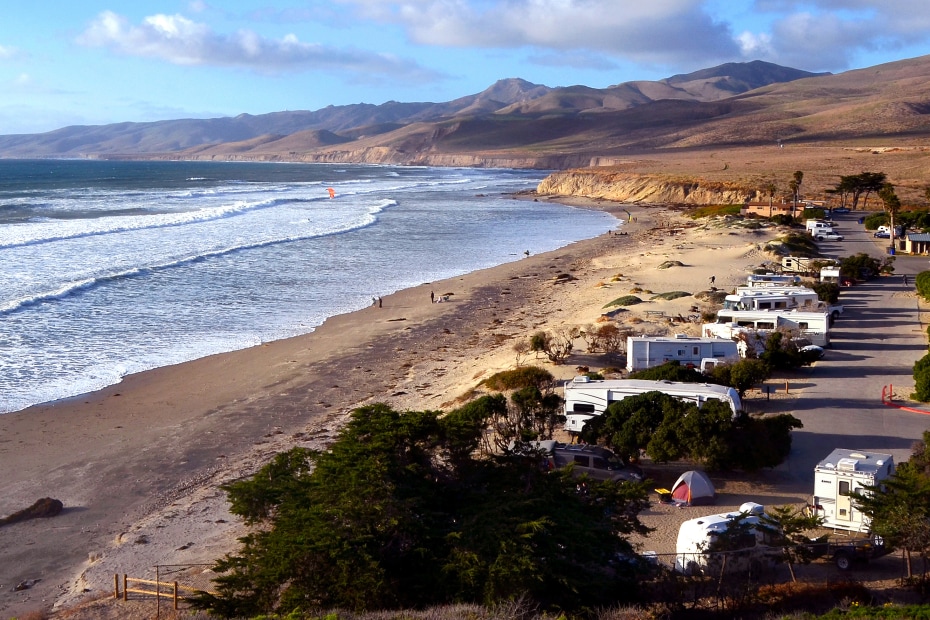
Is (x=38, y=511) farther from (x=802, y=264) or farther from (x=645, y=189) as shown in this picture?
(x=645, y=189)

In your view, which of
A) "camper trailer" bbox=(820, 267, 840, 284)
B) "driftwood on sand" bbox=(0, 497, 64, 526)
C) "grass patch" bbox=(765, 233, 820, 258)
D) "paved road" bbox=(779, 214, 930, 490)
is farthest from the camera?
"grass patch" bbox=(765, 233, 820, 258)

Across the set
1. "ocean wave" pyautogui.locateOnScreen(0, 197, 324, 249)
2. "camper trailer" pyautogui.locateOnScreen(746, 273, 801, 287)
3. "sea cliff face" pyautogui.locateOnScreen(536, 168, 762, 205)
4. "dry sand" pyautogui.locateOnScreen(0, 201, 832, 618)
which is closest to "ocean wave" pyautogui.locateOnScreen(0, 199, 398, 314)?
"ocean wave" pyautogui.locateOnScreen(0, 197, 324, 249)

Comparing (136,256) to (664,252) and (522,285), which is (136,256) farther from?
(664,252)

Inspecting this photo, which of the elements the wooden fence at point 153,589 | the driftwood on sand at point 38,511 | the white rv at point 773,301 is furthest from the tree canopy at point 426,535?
the white rv at point 773,301

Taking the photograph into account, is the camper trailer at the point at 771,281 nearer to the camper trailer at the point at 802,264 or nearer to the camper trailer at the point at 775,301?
the camper trailer at the point at 775,301

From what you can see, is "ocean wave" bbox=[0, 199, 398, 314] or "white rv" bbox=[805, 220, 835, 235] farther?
"white rv" bbox=[805, 220, 835, 235]

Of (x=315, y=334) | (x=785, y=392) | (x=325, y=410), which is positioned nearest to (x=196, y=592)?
(x=325, y=410)

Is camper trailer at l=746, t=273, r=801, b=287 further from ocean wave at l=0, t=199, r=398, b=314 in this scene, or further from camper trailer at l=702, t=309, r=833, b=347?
ocean wave at l=0, t=199, r=398, b=314
